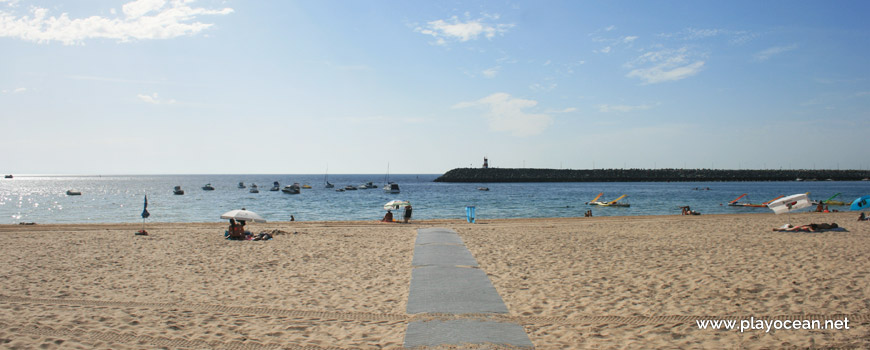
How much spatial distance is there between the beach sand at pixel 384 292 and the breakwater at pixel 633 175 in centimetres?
12602

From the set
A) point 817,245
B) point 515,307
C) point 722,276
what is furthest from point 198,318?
point 817,245

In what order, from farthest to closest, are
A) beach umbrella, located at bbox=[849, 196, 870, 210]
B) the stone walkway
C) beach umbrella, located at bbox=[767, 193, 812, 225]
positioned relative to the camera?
beach umbrella, located at bbox=[849, 196, 870, 210] → beach umbrella, located at bbox=[767, 193, 812, 225] → the stone walkway

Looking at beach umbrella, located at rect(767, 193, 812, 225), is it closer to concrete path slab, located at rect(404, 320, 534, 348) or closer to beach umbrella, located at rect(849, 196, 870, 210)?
beach umbrella, located at rect(849, 196, 870, 210)

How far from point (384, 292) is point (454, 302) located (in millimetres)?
1778

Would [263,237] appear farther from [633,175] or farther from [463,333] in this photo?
[633,175]

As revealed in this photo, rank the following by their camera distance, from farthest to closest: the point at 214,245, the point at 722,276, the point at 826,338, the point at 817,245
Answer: the point at 214,245 < the point at 817,245 < the point at 722,276 < the point at 826,338

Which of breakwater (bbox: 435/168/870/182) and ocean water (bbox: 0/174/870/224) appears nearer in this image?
ocean water (bbox: 0/174/870/224)

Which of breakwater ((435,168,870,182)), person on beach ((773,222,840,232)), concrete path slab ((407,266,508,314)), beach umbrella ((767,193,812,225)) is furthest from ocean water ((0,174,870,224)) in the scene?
breakwater ((435,168,870,182))

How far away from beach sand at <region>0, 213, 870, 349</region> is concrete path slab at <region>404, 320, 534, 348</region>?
0.20 m

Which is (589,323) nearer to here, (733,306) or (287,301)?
(733,306)

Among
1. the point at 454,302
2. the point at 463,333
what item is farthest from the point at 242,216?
the point at 463,333

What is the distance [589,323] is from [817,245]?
1156 cm

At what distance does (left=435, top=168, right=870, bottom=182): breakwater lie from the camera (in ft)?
463

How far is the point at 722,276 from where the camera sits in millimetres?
10023
